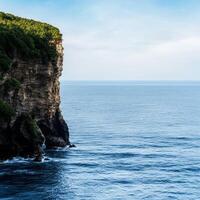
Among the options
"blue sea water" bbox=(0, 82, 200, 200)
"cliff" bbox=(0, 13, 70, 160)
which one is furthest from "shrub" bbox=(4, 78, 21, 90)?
"blue sea water" bbox=(0, 82, 200, 200)

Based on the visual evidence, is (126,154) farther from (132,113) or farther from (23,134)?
(132,113)

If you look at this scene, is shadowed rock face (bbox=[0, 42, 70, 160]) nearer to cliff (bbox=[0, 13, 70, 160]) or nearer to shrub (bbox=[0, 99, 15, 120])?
cliff (bbox=[0, 13, 70, 160])

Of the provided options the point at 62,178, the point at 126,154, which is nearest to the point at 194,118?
the point at 126,154

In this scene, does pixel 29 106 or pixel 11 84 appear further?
pixel 29 106

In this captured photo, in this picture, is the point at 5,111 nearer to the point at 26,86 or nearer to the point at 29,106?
the point at 26,86

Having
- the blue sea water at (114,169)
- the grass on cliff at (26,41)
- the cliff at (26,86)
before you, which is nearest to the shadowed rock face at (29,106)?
the cliff at (26,86)

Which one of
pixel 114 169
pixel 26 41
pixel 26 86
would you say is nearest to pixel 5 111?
pixel 26 86

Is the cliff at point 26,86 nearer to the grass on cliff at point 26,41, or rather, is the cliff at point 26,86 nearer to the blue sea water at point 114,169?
the grass on cliff at point 26,41
